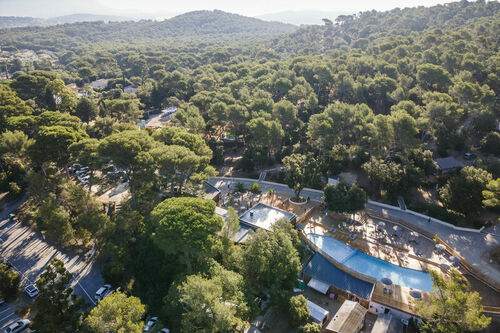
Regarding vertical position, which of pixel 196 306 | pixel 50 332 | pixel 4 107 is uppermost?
pixel 4 107

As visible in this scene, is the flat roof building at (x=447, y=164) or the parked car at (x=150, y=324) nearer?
the parked car at (x=150, y=324)

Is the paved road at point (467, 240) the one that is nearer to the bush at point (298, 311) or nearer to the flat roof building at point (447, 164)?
the flat roof building at point (447, 164)

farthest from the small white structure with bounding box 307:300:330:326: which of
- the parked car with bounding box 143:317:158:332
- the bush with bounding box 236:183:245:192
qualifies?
the bush with bounding box 236:183:245:192

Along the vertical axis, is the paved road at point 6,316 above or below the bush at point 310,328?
below

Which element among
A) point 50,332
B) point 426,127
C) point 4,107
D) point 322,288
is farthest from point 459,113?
point 4,107

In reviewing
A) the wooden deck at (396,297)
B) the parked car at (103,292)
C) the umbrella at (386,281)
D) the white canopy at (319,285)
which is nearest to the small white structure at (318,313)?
the white canopy at (319,285)

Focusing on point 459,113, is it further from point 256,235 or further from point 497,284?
point 256,235

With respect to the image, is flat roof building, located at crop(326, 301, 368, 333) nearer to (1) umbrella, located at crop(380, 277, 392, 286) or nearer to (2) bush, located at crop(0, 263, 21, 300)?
(1) umbrella, located at crop(380, 277, 392, 286)
